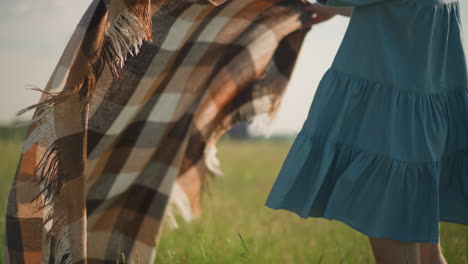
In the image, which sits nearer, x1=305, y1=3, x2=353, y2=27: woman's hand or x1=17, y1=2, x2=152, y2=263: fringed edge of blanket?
x1=17, y1=2, x2=152, y2=263: fringed edge of blanket

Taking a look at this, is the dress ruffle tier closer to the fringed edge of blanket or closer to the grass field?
the grass field

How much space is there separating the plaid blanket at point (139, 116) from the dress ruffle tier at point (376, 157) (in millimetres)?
793

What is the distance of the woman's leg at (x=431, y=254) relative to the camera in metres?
1.87

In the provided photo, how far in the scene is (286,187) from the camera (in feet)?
5.77

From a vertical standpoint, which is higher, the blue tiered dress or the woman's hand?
the woman's hand

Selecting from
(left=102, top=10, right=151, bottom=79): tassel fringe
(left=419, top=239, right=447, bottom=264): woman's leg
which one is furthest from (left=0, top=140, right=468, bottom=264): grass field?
(left=102, top=10, right=151, bottom=79): tassel fringe

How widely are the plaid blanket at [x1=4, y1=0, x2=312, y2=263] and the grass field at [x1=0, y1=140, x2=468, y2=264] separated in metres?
0.34

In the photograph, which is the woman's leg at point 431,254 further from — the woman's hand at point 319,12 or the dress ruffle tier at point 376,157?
the woman's hand at point 319,12

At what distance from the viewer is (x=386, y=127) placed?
5.51 feet

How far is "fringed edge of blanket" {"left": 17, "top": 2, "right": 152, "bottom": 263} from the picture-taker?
1.75 m

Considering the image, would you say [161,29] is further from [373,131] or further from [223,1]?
[373,131]

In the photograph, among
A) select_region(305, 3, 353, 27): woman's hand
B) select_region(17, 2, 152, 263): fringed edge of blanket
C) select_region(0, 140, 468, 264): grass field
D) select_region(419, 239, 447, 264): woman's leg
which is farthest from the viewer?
select_region(0, 140, 468, 264): grass field

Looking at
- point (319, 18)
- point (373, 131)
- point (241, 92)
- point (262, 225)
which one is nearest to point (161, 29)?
point (241, 92)

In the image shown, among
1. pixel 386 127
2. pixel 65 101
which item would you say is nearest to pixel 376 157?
pixel 386 127
